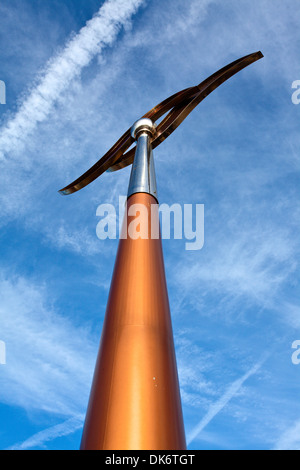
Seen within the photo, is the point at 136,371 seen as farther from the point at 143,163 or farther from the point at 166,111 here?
the point at 166,111

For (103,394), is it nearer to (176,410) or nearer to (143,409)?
(143,409)

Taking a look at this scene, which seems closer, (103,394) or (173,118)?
(103,394)

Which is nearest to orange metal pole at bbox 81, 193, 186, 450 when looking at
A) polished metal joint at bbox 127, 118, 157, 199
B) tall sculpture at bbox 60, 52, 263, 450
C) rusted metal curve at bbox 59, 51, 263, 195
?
tall sculpture at bbox 60, 52, 263, 450

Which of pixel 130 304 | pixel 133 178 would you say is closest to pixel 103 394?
pixel 130 304

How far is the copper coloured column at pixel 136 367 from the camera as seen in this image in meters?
2.85

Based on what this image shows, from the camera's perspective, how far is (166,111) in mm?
9469

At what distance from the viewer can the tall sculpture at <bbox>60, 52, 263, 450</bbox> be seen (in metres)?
2.86

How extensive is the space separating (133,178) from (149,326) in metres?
3.26

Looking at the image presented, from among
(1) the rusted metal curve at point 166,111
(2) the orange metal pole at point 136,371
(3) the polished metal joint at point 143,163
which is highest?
(1) the rusted metal curve at point 166,111

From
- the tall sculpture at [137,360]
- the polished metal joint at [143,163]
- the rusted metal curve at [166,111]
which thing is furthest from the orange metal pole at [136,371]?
the rusted metal curve at [166,111]

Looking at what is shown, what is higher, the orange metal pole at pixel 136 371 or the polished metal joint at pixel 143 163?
the polished metal joint at pixel 143 163

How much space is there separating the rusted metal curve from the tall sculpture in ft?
11.3

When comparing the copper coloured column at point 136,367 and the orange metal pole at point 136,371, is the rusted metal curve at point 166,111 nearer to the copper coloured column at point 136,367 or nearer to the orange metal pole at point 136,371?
the copper coloured column at point 136,367
